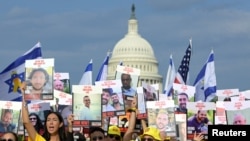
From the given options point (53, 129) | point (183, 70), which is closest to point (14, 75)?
point (53, 129)

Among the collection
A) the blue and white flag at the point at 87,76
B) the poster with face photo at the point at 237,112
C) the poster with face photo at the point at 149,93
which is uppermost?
the blue and white flag at the point at 87,76

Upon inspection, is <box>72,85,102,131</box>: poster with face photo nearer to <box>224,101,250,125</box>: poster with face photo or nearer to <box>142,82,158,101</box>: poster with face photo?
<box>224,101,250,125</box>: poster with face photo

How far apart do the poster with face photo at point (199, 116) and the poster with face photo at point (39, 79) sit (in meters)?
4.01

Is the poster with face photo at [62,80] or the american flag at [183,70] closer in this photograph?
the poster with face photo at [62,80]

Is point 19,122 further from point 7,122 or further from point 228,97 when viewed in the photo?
point 228,97

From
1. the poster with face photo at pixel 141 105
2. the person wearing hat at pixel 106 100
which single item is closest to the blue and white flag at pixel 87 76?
the poster with face photo at pixel 141 105

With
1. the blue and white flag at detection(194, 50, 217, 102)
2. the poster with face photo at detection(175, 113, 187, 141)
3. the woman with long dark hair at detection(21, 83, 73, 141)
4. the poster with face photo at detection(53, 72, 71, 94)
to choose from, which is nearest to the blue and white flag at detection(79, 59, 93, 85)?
the poster with face photo at detection(53, 72, 71, 94)

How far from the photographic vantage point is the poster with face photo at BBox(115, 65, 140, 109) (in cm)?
2307

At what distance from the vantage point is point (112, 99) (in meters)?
21.2

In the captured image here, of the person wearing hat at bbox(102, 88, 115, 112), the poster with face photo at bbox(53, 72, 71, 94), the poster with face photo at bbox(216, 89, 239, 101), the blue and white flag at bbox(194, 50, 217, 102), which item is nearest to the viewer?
the person wearing hat at bbox(102, 88, 115, 112)

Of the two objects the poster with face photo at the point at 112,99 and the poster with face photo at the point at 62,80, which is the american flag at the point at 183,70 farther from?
the poster with face photo at the point at 112,99

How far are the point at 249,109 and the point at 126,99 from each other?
187 inches

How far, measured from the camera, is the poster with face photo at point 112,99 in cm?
2095

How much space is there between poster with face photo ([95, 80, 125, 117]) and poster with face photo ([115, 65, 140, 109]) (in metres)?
1.21
